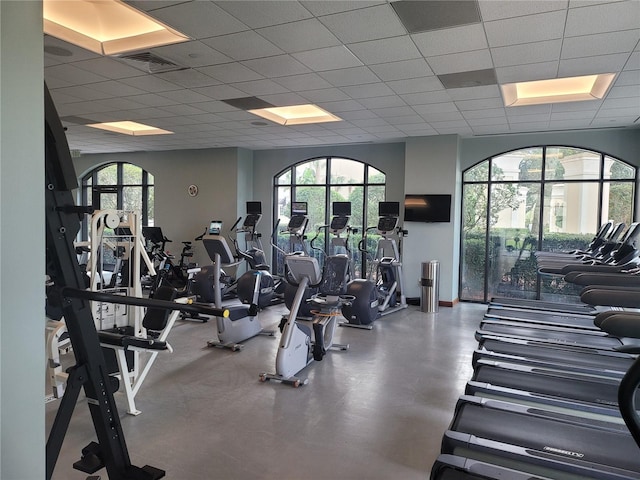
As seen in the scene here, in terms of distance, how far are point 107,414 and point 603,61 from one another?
15.6 feet

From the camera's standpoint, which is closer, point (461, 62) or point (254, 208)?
point (461, 62)

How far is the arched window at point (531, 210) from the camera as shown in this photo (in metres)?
7.34

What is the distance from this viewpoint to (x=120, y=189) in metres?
11.4

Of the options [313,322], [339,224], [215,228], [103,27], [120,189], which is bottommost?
[313,322]

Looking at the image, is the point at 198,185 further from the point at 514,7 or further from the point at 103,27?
the point at 514,7

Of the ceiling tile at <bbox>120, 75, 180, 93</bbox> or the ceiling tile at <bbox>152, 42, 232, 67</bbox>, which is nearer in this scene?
the ceiling tile at <bbox>152, 42, 232, 67</bbox>

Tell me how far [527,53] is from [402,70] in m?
1.11

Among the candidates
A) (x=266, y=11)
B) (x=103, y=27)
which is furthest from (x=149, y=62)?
(x=266, y=11)

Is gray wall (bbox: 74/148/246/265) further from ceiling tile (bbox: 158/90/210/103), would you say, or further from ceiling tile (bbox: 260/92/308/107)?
ceiling tile (bbox: 260/92/308/107)

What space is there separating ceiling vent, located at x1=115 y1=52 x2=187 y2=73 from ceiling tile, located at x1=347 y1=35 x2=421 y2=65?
1767 millimetres

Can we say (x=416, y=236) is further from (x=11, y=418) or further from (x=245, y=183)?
(x=11, y=418)

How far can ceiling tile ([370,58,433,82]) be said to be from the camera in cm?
419

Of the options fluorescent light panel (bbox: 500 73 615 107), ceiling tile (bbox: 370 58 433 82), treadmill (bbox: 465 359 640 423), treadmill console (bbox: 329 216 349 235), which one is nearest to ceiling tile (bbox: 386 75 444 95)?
ceiling tile (bbox: 370 58 433 82)

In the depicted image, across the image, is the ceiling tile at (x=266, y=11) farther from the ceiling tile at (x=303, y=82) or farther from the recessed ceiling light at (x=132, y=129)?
the recessed ceiling light at (x=132, y=129)
